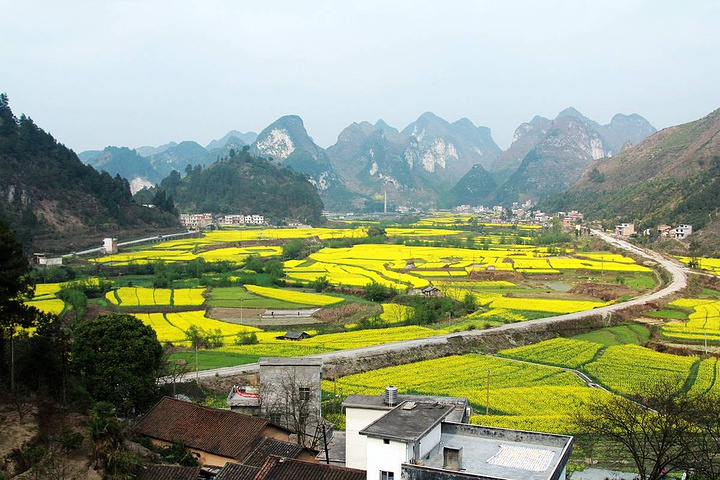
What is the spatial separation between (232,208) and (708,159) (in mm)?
69763

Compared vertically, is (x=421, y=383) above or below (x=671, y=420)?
Answer: below

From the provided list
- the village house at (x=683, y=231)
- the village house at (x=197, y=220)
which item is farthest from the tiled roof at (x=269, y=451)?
the village house at (x=197, y=220)

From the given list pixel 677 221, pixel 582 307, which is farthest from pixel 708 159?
pixel 582 307

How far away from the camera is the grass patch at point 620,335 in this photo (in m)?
29.0

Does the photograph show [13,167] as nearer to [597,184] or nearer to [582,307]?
[582,307]

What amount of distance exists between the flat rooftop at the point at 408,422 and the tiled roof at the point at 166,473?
444 centimetres

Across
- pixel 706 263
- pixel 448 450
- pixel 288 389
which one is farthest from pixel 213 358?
pixel 706 263

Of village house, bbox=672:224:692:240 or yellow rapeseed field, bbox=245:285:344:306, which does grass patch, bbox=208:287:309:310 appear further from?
village house, bbox=672:224:692:240

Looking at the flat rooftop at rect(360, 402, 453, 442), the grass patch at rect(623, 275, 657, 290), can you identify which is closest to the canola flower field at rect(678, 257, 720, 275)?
the grass patch at rect(623, 275, 657, 290)

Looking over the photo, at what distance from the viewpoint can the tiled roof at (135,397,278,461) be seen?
47.1 ft

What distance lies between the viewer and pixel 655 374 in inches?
880

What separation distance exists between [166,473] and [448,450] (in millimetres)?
5959

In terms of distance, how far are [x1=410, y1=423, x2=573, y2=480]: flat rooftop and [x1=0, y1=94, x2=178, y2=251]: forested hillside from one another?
45.8 m

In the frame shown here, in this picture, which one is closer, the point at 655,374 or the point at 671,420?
the point at 671,420
